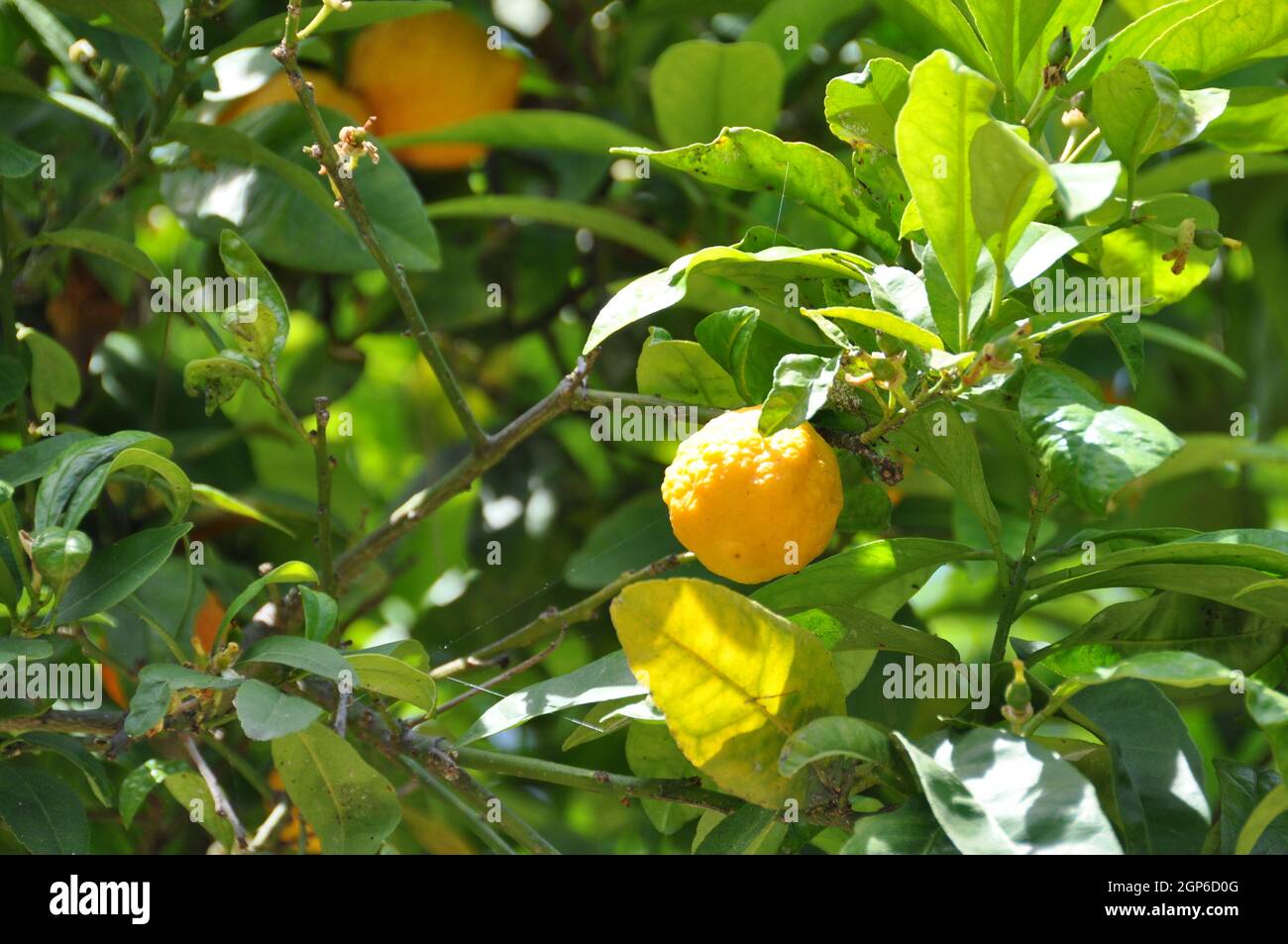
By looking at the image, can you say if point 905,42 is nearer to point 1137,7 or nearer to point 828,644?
point 1137,7

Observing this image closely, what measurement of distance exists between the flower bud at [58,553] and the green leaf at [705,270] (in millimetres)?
299

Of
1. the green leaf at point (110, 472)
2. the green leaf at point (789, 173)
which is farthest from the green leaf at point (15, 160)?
the green leaf at point (789, 173)

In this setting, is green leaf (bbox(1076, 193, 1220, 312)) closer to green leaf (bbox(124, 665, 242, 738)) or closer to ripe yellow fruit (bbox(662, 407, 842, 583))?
ripe yellow fruit (bbox(662, 407, 842, 583))

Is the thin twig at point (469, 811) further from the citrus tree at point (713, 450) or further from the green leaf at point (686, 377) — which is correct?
the green leaf at point (686, 377)

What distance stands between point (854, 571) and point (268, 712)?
1.14 feet

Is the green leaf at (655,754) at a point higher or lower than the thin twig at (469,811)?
higher

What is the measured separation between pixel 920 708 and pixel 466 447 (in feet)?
2.11

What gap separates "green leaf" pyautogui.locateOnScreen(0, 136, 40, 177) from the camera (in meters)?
0.91

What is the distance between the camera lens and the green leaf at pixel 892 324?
64 centimetres

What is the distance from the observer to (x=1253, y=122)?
84cm

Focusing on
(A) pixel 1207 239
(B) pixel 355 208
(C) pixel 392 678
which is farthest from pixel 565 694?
(A) pixel 1207 239

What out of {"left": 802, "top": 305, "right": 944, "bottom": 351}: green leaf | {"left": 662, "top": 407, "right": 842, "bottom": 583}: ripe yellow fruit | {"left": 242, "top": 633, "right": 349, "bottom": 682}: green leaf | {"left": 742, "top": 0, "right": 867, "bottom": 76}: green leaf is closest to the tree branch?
{"left": 242, "top": 633, "right": 349, "bottom": 682}: green leaf

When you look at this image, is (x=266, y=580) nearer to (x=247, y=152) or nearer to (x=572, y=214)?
(x=247, y=152)
